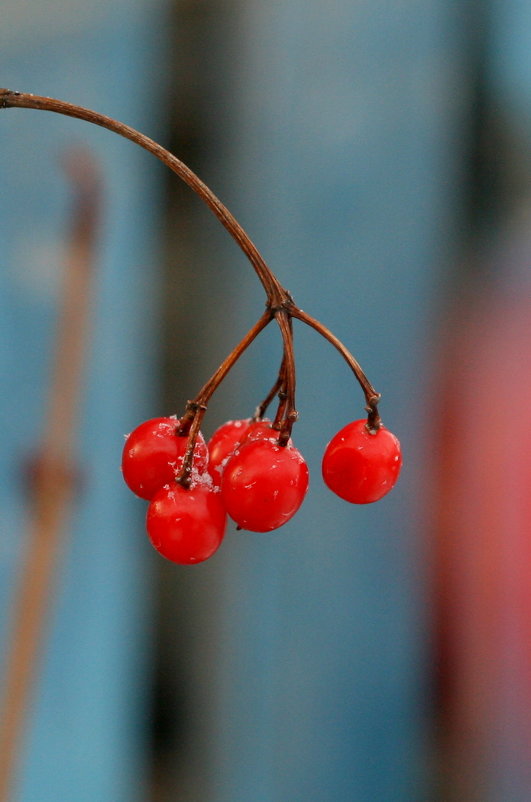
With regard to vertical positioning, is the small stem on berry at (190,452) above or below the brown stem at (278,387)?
below

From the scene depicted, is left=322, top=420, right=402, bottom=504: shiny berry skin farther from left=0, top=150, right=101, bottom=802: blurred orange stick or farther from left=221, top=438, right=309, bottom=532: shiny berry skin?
left=0, top=150, right=101, bottom=802: blurred orange stick

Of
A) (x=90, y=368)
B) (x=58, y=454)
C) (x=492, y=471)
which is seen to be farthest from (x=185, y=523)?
(x=492, y=471)

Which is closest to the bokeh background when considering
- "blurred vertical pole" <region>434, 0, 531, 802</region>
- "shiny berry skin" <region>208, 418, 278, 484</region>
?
"blurred vertical pole" <region>434, 0, 531, 802</region>

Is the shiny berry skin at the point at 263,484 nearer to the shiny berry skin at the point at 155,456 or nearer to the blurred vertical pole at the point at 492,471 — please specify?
the shiny berry skin at the point at 155,456

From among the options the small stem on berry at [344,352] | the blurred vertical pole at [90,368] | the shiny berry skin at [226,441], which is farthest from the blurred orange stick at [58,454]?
the small stem on berry at [344,352]

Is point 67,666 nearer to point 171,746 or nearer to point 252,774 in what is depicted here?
point 171,746

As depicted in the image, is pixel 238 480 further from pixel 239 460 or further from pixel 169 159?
pixel 169 159

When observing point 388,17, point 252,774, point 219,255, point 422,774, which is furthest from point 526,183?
point 252,774
